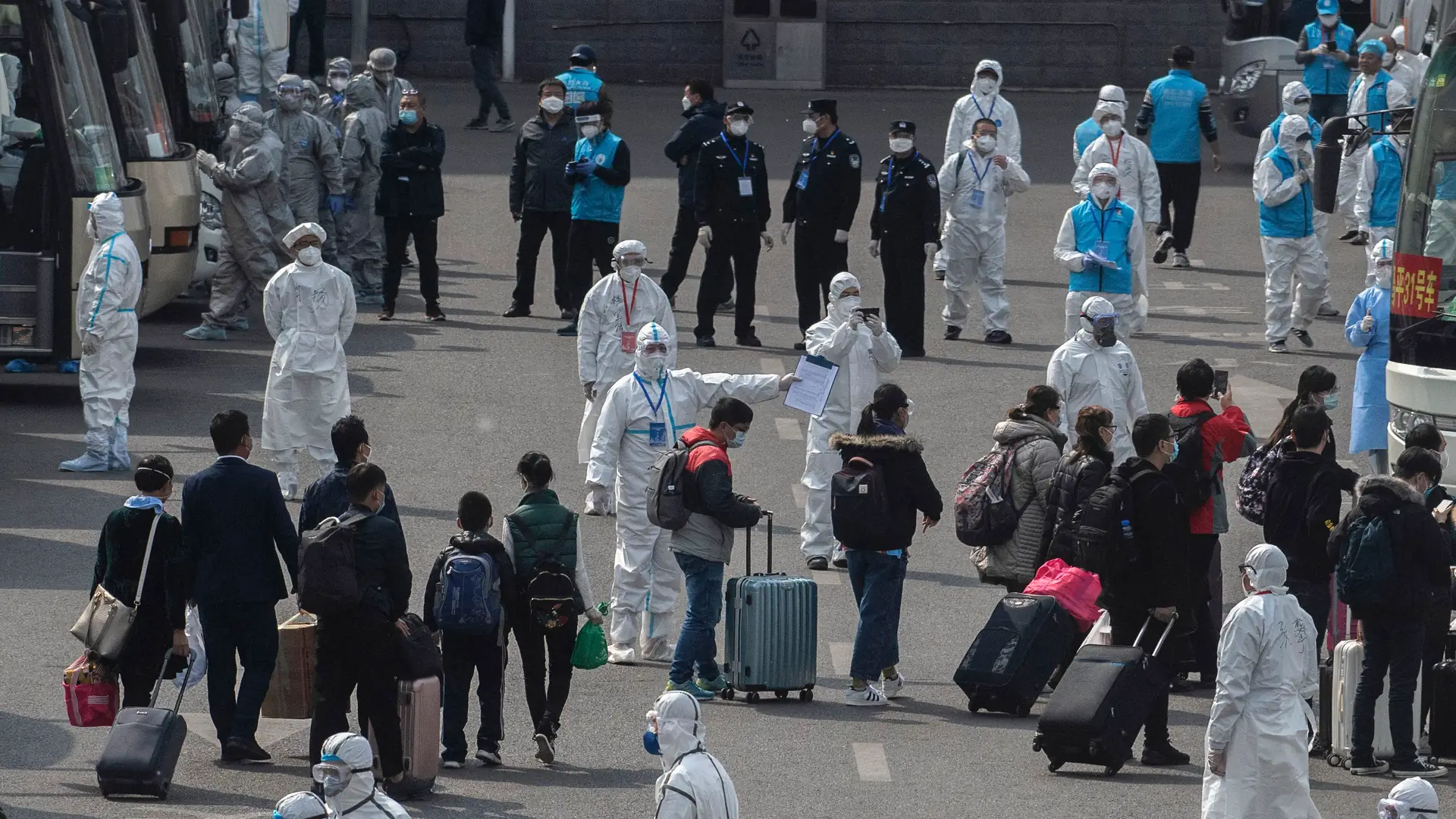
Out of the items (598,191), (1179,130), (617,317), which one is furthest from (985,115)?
(617,317)

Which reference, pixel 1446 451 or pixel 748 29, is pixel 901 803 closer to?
pixel 1446 451

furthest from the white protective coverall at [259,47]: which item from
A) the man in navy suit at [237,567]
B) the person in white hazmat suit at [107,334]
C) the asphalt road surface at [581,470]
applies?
the man in navy suit at [237,567]

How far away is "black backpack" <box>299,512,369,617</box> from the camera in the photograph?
9641mm

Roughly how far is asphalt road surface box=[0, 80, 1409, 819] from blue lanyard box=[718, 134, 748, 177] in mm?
1494

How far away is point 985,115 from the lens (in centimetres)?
2212

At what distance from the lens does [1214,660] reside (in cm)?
1220

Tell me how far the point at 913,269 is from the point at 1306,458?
311 inches

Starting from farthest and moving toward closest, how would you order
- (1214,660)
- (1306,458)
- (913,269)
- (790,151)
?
(790,151), (913,269), (1214,660), (1306,458)

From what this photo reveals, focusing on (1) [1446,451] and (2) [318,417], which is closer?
(1) [1446,451]

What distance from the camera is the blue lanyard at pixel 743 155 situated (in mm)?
19188

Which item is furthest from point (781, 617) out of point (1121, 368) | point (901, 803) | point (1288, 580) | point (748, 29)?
point (748, 29)

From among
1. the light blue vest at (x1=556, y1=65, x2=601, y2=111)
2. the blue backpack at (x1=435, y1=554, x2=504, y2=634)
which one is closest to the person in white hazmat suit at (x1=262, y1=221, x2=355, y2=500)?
the blue backpack at (x1=435, y1=554, x2=504, y2=634)

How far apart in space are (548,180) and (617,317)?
5185 mm

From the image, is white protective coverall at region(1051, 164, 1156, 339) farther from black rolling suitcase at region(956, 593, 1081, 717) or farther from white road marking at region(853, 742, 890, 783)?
white road marking at region(853, 742, 890, 783)
